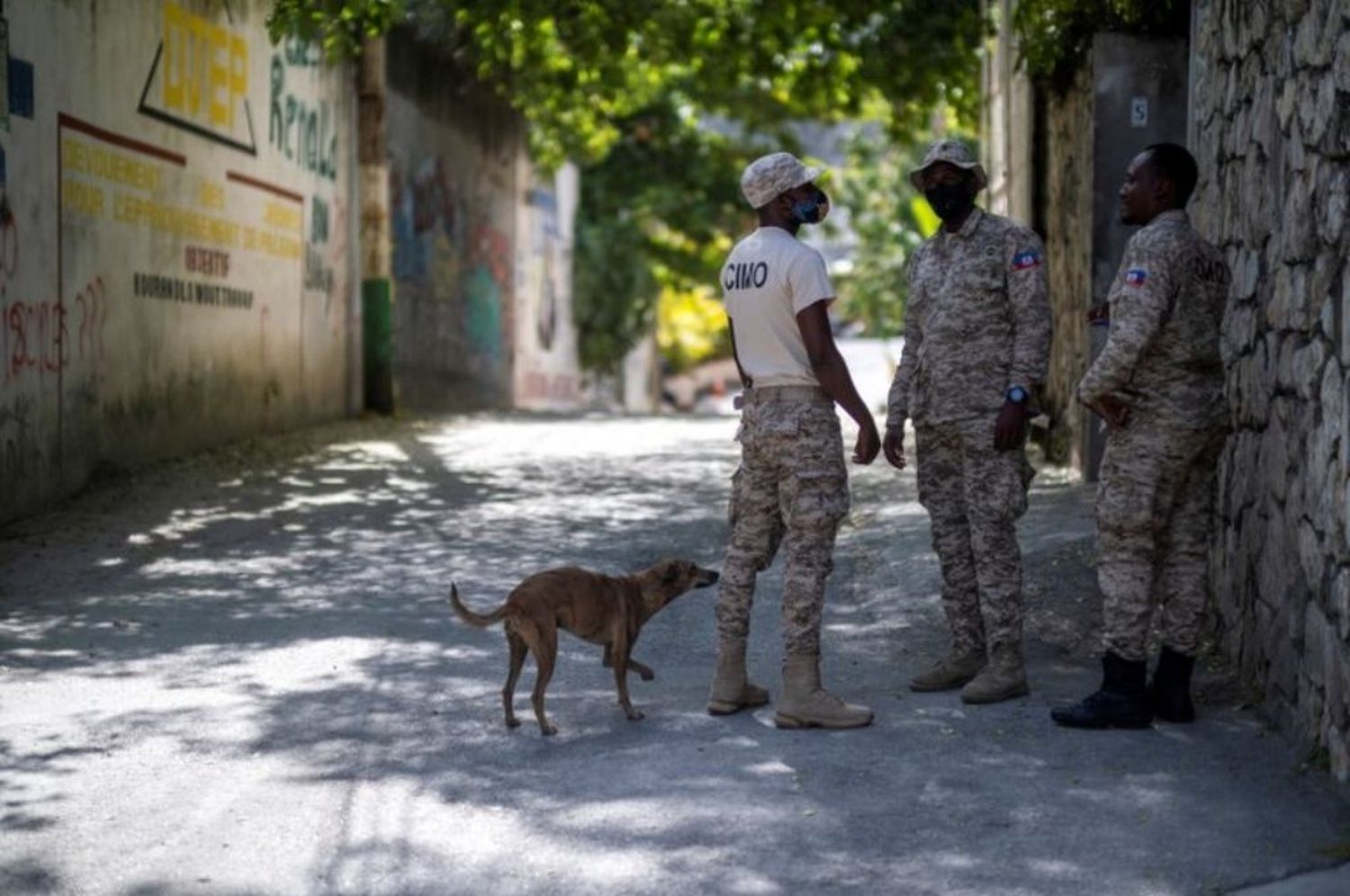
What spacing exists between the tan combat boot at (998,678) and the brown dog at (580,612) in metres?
0.97

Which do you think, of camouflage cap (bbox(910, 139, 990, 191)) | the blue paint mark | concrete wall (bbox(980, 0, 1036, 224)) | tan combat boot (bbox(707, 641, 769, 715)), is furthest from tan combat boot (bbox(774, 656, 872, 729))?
concrete wall (bbox(980, 0, 1036, 224))

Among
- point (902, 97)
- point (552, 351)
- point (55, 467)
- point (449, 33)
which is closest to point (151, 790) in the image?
Result: point (55, 467)

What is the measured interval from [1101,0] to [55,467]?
6.59m

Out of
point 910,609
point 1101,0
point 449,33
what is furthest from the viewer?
point 449,33

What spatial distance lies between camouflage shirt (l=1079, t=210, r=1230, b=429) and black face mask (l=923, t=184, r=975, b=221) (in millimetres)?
627

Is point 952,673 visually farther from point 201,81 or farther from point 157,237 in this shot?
point 201,81

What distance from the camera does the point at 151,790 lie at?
579cm

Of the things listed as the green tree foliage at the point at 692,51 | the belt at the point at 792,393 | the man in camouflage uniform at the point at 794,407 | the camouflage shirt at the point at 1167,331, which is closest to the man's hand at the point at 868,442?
the man in camouflage uniform at the point at 794,407

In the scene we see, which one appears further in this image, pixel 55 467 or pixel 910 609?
pixel 55 467

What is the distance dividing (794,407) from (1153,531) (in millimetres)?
1228

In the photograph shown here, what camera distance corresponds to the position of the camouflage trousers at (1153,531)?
6.39 m

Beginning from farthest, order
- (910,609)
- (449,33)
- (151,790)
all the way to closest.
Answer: (449,33) → (910,609) → (151,790)

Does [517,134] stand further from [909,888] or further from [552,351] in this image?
[909,888]

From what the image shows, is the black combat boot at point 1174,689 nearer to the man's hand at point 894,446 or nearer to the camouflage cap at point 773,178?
the man's hand at point 894,446
